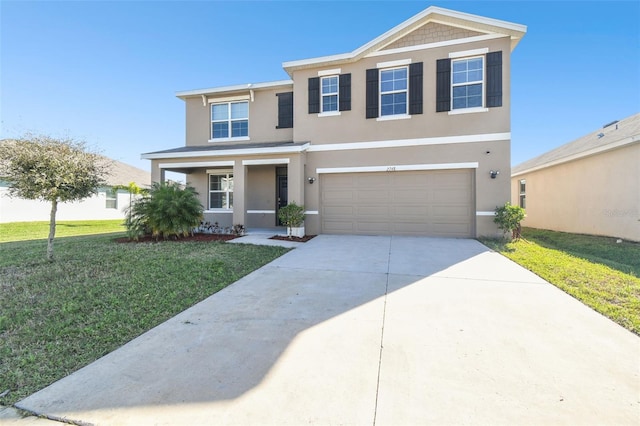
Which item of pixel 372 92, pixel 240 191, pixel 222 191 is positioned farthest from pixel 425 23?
pixel 222 191

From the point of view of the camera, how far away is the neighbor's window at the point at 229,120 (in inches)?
512

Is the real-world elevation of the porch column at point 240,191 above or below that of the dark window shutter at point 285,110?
below

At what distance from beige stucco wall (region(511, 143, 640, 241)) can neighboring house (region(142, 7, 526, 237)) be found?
4253 mm

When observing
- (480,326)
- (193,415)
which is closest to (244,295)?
(193,415)

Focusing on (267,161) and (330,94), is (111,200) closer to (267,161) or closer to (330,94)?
(267,161)

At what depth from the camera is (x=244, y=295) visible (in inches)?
180

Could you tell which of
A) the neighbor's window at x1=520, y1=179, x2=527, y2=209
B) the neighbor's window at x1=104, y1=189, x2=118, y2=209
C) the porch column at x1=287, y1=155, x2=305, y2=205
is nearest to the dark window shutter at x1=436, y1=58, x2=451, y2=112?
the porch column at x1=287, y1=155, x2=305, y2=205

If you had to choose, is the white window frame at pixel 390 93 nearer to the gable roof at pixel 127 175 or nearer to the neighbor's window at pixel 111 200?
the gable roof at pixel 127 175

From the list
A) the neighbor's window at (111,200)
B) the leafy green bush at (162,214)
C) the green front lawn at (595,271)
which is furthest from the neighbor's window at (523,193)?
the neighbor's window at (111,200)

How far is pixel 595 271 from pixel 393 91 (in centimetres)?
818

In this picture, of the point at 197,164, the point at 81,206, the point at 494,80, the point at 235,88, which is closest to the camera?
the point at 494,80

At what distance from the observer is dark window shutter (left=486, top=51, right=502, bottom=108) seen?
377 inches

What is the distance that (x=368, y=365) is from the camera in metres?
2.65

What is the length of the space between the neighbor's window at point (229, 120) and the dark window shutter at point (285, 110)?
168 cm
